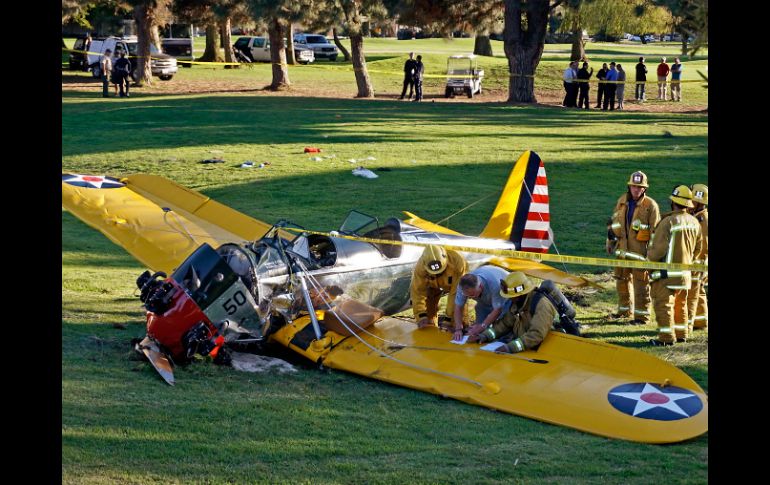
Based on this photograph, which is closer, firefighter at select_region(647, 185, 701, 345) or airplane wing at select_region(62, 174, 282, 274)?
firefighter at select_region(647, 185, 701, 345)

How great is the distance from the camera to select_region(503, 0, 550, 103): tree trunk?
38094mm

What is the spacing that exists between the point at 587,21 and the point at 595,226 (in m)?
29.8

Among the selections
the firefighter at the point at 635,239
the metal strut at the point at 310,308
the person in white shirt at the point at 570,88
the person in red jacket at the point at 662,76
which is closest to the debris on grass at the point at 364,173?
the firefighter at the point at 635,239

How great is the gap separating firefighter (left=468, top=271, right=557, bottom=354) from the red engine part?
310 cm

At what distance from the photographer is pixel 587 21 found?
4428 cm

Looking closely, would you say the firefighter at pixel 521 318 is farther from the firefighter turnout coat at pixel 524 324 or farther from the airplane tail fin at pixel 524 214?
the airplane tail fin at pixel 524 214

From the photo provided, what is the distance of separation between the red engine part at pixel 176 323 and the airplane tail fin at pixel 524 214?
5.44 metres

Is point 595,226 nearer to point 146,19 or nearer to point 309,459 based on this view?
point 309,459

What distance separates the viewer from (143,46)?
43625mm

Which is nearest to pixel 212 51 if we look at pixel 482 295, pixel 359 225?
pixel 359 225

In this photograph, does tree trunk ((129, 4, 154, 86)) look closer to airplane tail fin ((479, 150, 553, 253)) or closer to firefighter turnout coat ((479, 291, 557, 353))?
airplane tail fin ((479, 150, 553, 253))

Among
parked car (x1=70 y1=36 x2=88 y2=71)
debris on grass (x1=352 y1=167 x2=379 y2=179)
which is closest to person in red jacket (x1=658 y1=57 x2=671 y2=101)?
debris on grass (x1=352 y1=167 x2=379 y2=179)

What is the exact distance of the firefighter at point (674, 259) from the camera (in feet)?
36.2
